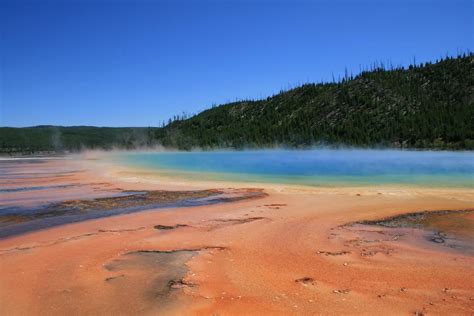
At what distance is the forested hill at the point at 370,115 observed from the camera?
229 feet

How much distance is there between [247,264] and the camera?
7.08m

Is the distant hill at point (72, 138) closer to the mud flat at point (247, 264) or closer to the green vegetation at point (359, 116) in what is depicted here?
the green vegetation at point (359, 116)

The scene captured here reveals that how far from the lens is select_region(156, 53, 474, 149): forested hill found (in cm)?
6994

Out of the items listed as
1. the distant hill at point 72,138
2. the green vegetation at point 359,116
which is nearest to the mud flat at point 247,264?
the green vegetation at point 359,116

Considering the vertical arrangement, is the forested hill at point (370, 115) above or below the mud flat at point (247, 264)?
above

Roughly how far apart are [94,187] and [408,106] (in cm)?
7628

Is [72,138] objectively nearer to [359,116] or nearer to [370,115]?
[359,116]

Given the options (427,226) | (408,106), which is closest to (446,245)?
(427,226)

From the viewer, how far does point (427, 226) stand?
976 cm

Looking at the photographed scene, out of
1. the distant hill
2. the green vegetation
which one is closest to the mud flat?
the green vegetation

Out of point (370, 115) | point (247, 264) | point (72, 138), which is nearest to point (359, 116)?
point (370, 115)

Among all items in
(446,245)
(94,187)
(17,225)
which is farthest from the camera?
(94,187)

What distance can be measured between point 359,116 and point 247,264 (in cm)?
8425

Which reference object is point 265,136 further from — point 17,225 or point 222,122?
point 17,225
